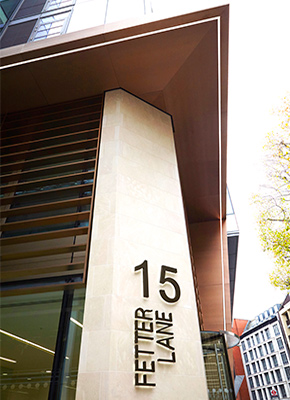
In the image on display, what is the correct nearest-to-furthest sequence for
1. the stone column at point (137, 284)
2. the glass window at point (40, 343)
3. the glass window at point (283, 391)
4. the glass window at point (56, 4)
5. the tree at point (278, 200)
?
the stone column at point (137, 284), the glass window at point (40, 343), the glass window at point (56, 4), the tree at point (278, 200), the glass window at point (283, 391)

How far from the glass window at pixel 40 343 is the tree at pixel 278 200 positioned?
5.54 meters

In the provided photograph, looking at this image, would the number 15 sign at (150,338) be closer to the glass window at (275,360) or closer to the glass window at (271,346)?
the glass window at (275,360)

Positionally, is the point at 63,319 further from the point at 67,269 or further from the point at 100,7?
the point at 100,7

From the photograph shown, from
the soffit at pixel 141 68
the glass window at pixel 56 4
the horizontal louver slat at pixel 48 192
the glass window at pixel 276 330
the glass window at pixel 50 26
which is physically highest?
the glass window at pixel 276 330

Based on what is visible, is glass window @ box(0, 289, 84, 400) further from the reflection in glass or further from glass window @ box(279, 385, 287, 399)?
glass window @ box(279, 385, 287, 399)

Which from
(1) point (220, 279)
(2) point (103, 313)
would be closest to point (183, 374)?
(2) point (103, 313)

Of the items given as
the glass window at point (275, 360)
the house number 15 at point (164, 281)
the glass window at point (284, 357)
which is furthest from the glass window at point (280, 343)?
the house number 15 at point (164, 281)

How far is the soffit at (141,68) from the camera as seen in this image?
4328 mm

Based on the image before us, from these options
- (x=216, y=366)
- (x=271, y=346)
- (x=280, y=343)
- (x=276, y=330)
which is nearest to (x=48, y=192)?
(x=216, y=366)

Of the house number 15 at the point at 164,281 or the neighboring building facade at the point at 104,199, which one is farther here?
the house number 15 at the point at 164,281

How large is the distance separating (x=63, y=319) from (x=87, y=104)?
3.76 m

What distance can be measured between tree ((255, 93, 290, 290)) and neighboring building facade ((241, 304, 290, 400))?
137 feet

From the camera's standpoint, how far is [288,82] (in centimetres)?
700

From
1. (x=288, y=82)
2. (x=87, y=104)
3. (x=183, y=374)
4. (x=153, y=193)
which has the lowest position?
(x=183, y=374)
